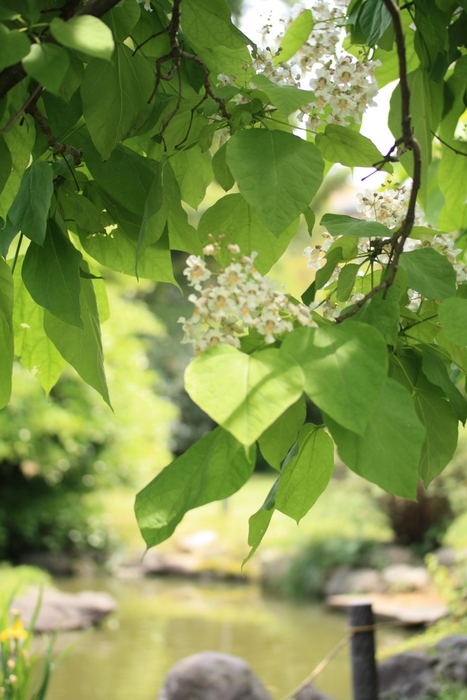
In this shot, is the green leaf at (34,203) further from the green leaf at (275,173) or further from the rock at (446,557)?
the rock at (446,557)

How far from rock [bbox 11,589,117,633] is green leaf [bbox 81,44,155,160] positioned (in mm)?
5593

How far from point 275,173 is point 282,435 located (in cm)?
20

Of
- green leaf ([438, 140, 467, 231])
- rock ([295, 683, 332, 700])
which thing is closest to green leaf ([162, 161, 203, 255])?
green leaf ([438, 140, 467, 231])

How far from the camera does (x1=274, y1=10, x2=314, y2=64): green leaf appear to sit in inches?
29.7

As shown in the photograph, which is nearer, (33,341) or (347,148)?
(347,148)

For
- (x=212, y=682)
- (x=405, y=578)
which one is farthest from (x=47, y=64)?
(x=405, y=578)

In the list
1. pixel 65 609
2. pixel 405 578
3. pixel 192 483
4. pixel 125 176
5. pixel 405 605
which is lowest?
pixel 192 483

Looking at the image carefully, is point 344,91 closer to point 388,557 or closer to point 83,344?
point 83,344

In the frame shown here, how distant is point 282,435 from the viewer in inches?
22.9

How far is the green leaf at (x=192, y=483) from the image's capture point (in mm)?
449

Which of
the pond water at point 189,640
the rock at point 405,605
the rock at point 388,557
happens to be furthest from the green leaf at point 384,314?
the rock at point 388,557

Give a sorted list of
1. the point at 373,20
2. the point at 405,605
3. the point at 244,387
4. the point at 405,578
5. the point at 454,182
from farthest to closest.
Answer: the point at 405,578 < the point at 405,605 < the point at 454,182 < the point at 373,20 < the point at 244,387

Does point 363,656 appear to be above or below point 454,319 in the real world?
above

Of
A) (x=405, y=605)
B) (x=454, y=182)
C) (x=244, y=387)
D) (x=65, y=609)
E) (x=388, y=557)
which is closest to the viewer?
(x=244, y=387)
